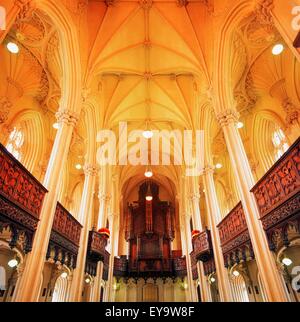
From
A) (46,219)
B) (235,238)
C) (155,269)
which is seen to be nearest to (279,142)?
(235,238)

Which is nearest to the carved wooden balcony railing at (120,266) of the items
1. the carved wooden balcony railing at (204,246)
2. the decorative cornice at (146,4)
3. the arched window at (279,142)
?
the carved wooden balcony railing at (204,246)

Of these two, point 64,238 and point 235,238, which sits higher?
point 64,238

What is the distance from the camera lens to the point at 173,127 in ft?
58.9

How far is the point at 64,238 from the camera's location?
883 centimetres

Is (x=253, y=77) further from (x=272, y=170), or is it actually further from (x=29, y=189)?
(x=29, y=189)

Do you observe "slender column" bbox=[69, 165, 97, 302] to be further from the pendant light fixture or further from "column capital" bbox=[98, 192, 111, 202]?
the pendant light fixture

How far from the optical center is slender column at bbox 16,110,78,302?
6.08m

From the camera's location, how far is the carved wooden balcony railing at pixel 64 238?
810 cm

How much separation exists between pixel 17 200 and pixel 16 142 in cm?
851

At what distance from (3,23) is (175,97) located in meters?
11.2

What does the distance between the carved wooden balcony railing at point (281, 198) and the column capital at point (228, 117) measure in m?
3.18

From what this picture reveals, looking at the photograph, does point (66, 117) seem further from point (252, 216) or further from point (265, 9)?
point (252, 216)

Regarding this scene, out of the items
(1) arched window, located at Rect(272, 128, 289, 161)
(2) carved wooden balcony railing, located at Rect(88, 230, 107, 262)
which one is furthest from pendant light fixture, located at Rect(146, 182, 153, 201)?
(1) arched window, located at Rect(272, 128, 289, 161)
